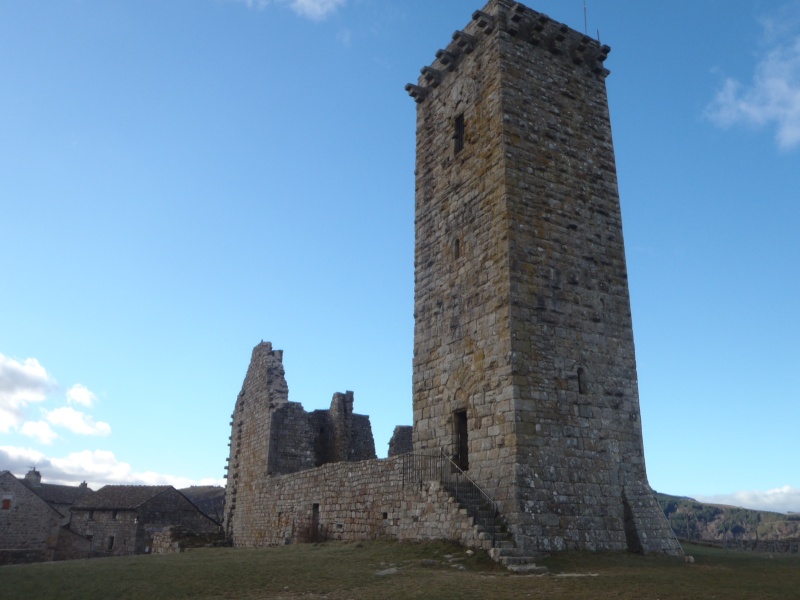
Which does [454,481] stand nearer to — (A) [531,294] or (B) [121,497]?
(A) [531,294]

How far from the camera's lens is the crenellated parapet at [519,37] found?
15.8 meters

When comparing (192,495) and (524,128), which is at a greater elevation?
(524,128)

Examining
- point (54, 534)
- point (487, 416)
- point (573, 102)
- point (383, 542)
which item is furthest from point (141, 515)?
point (573, 102)

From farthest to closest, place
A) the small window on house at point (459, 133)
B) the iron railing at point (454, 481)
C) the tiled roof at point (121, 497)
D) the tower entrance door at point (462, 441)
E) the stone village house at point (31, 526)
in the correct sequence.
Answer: the tiled roof at point (121, 497) → the stone village house at point (31, 526) → the small window on house at point (459, 133) → the tower entrance door at point (462, 441) → the iron railing at point (454, 481)

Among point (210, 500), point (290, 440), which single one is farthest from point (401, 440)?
point (210, 500)

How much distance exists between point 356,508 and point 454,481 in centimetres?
312

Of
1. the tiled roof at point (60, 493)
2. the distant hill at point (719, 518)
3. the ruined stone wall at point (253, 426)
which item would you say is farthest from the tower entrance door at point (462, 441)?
the distant hill at point (719, 518)

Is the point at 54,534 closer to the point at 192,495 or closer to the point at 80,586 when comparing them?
the point at 192,495

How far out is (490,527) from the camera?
11742 mm

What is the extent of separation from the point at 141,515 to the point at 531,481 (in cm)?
2926

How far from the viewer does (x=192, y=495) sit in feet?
200

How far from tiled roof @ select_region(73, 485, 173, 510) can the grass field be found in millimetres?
26323

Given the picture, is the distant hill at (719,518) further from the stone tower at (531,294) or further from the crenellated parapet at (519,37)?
the crenellated parapet at (519,37)

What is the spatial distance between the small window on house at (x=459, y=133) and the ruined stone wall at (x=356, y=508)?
7812 mm
